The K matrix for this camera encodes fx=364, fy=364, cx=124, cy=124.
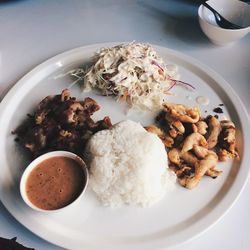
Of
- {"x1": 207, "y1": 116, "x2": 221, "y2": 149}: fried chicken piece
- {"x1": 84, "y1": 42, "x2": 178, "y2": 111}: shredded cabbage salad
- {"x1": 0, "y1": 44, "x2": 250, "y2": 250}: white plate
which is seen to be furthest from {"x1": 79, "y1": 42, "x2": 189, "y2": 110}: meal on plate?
{"x1": 207, "y1": 116, "x2": 221, "y2": 149}: fried chicken piece

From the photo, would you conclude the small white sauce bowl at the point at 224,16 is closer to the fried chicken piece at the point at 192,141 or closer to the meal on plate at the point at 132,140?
the meal on plate at the point at 132,140

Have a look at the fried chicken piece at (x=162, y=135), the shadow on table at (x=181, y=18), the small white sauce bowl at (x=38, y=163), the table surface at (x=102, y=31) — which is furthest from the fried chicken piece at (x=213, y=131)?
the shadow on table at (x=181, y=18)

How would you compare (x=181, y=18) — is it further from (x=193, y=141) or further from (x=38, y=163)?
(x=38, y=163)

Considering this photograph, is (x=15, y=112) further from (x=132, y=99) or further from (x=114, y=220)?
(x=114, y=220)

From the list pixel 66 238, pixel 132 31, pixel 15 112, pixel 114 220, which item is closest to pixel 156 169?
pixel 114 220

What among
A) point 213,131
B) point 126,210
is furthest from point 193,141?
point 126,210

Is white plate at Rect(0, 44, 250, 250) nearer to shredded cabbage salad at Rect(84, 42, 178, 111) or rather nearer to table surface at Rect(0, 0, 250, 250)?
shredded cabbage salad at Rect(84, 42, 178, 111)
